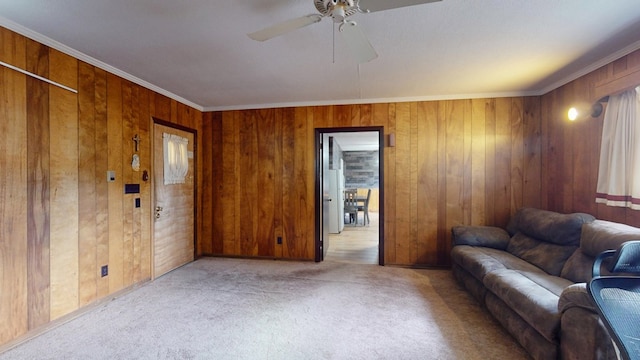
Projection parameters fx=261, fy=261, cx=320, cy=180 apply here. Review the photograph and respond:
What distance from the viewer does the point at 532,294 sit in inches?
71.5

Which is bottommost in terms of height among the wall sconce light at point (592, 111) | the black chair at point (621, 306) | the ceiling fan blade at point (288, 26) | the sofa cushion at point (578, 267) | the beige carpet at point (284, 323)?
the beige carpet at point (284, 323)

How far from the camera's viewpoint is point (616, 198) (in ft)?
7.53

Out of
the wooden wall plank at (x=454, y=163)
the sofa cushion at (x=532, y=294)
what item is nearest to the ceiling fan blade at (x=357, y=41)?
the sofa cushion at (x=532, y=294)

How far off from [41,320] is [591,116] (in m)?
5.31

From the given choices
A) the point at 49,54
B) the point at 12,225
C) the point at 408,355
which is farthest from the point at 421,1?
the point at 12,225

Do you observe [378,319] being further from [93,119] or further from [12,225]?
[93,119]

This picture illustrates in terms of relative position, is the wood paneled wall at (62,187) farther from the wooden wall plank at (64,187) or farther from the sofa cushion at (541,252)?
the sofa cushion at (541,252)

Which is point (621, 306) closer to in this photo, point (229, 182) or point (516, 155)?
point (516, 155)

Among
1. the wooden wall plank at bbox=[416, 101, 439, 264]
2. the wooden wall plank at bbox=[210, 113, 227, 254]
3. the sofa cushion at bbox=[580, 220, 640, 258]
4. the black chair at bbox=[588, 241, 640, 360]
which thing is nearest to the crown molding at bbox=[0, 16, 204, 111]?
the wooden wall plank at bbox=[210, 113, 227, 254]

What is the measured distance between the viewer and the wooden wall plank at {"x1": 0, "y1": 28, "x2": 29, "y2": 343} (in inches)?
74.9

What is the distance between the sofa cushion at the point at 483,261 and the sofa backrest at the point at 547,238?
0.10 metres

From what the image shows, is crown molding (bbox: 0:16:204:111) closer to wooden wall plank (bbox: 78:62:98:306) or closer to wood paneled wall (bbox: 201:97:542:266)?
wooden wall plank (bbox: 78:62:98:306)

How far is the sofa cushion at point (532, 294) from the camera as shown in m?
1.61

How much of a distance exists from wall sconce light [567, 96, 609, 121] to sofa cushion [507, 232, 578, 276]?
1.33 meters
